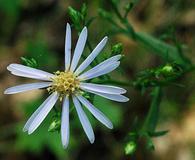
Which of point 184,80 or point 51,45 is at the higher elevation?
point 51,45

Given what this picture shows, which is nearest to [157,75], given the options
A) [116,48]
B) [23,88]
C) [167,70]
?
[167,70]

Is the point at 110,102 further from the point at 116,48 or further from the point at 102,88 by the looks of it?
the point at 102,88

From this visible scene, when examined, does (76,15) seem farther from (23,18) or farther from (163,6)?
(23,18)

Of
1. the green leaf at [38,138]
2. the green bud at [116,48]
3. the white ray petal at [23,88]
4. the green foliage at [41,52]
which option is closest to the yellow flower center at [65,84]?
the white ray petal at [23,88]

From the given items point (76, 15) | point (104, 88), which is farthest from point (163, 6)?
point (104, 88)

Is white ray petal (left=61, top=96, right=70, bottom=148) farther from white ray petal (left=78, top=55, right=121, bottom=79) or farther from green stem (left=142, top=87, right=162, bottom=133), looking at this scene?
green stem (left=142, top=87, right=162, bottom=133)

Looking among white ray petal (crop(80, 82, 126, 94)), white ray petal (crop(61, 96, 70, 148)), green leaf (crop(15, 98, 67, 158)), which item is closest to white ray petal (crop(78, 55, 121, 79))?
white ray petal (crop(80, 82, 126, 94))
